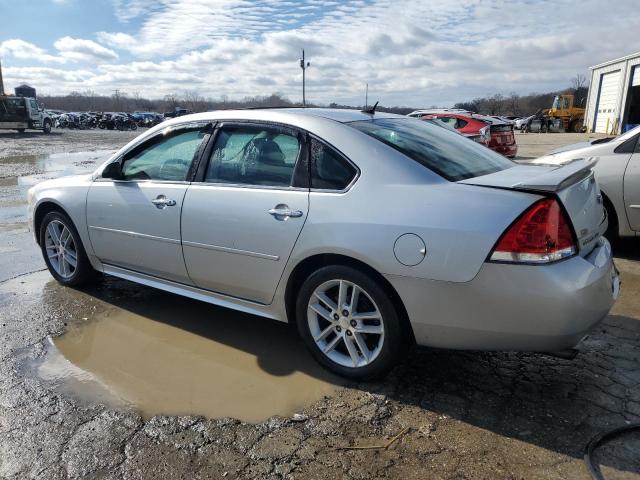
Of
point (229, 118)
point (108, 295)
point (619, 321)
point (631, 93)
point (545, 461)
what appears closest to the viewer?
point (545, 461)

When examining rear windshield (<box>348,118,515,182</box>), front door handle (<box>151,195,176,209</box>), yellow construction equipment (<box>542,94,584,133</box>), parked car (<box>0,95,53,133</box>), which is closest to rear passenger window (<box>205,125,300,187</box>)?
front door handle (<box>151,195,176,209</box>)

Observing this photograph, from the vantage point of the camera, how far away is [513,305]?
2.55 metres

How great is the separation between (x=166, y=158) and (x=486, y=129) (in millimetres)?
10077

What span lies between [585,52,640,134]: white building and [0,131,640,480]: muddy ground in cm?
3524

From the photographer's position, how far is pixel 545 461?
241 centimetres

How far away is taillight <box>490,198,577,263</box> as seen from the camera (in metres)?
2.52

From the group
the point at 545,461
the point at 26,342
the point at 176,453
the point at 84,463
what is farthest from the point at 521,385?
the point at 26,342

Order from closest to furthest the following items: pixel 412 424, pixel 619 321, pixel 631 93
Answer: pixel 412 424 → pixel 619 321 → pixel 631 93

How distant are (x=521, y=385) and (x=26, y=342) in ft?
11.2

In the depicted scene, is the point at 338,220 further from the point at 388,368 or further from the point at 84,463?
the point at 84,463

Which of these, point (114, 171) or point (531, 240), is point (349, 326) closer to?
point (531, 240)

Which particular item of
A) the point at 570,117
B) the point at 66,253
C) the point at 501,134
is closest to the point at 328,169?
the point at 66,253

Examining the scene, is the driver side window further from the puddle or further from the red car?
the red car

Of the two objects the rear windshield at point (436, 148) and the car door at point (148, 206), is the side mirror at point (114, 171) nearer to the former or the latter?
the car door at point (148, 206)
